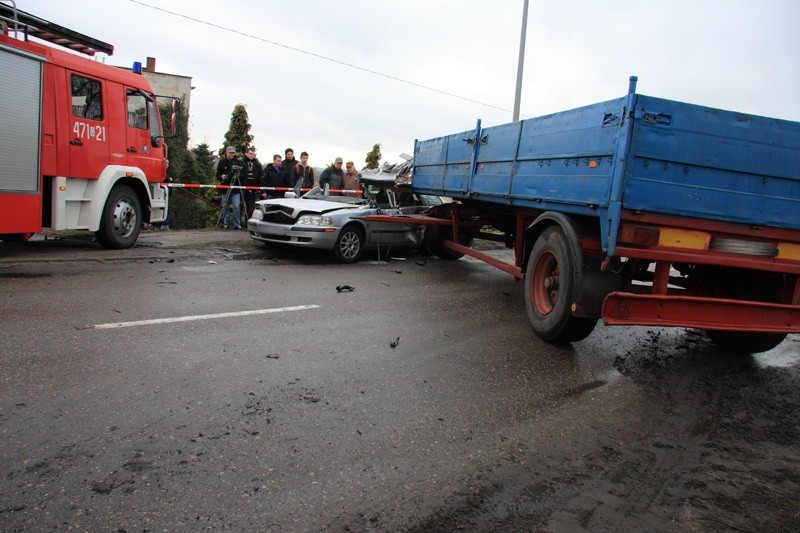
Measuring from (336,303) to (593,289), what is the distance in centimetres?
295

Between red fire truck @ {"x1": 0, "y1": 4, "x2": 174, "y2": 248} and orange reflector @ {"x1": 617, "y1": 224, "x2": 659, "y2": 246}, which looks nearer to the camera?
orange reflector @ {"x1": 617, "y1": 224, "x2": 659, "y2": 246}

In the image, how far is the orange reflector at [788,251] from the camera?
4566mm

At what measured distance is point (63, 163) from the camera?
8070 mm

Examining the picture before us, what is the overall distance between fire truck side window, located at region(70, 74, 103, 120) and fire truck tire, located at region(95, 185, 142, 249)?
1228 millimetres

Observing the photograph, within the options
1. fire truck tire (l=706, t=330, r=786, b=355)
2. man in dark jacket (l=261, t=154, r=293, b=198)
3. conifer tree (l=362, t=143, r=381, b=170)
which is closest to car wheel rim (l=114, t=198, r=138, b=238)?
man in dark jacket (l=261, t=154, r=293, b=198)

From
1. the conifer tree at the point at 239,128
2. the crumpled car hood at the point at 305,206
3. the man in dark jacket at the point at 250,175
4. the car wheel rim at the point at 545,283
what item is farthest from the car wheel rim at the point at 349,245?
the conifer tree at the point at 239,128

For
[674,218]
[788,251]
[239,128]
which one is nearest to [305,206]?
[674,218]

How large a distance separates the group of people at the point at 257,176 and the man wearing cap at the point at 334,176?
0.80 ft

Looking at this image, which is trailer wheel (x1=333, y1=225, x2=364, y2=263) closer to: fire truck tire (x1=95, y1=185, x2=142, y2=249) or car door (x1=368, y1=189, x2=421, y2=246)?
car door (x1=368, y1=189, x2=421, y2=246)

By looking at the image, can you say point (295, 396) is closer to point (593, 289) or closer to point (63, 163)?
point (593, 289)

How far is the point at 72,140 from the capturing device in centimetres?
818

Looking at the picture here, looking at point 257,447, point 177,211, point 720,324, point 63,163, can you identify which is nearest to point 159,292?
point 63,163

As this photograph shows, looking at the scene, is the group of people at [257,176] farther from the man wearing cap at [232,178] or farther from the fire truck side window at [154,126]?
the fire truck side window at [154,126]

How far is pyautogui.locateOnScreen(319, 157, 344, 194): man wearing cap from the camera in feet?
41.8
